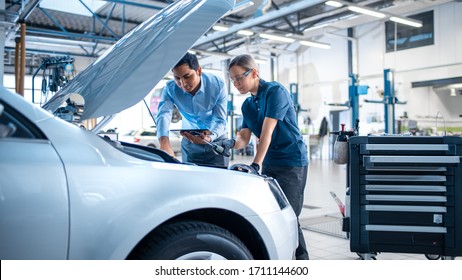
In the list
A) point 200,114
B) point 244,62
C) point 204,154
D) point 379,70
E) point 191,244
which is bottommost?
point 191,244

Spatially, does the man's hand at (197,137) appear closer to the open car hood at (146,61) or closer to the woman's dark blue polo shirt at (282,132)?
the woman's dark blue polo shirt at (282,132)

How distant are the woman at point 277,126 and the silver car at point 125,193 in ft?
1.89

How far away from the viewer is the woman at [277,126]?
2.48 m

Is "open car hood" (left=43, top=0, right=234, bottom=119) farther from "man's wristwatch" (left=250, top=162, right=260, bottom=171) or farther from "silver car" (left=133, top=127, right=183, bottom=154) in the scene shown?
"silver car" (left=133, top=127, right=183, bottom=154)

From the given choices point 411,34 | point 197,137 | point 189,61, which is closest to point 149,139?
point 411,34

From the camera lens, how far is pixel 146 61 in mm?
1683

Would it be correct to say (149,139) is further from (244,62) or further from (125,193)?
(125,193)

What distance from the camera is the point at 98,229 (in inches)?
51.4

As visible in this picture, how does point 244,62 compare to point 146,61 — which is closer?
point 146,61

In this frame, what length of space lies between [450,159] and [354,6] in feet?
24.0

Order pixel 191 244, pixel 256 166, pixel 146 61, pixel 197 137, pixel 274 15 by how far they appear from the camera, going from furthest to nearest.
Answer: pixel 274 15 → pixel 197 137 → pixel 256 166 → pixel 146 61 → pixel 191 244

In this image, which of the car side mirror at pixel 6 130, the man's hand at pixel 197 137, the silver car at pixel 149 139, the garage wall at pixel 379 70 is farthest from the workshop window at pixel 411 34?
the car side mirror at pixel 6 130

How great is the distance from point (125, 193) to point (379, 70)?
13.5m
